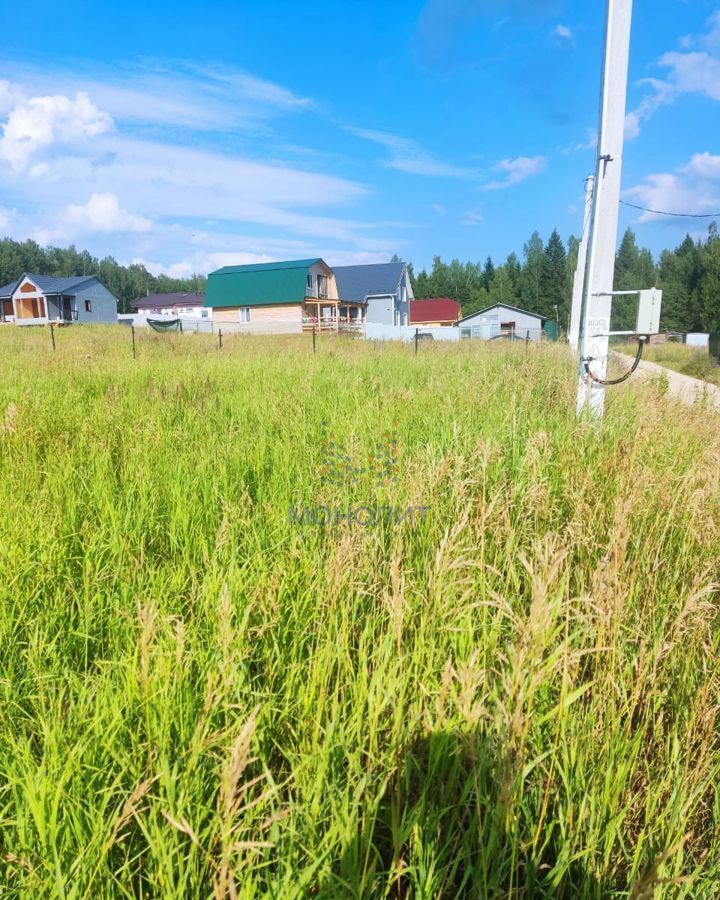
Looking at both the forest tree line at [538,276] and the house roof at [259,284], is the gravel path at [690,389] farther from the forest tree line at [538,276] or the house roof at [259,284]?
the forest tree line at [538,276]

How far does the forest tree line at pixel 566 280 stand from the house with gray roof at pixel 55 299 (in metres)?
49.2

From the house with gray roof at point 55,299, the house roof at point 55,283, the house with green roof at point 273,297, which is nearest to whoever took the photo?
the house with green roof at point 273,297

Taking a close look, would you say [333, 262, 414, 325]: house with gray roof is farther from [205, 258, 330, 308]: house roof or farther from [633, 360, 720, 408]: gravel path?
[633, 360, 720, 408]: gravel path

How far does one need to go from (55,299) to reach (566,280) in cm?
6811

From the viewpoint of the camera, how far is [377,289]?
54.1m

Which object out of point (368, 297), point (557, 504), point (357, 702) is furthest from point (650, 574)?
point (368, 297)

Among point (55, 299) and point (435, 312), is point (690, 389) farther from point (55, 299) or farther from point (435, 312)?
point (435, 312)

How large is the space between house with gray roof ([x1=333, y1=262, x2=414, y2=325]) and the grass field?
52292 mm

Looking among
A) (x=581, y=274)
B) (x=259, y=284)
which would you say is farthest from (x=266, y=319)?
(x=581, y=274)

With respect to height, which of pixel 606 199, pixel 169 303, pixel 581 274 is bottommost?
pixel 606 199

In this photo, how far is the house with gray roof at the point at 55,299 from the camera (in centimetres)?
4862

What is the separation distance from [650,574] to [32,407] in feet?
17.4

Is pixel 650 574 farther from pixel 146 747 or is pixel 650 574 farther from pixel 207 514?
pixel 207 514

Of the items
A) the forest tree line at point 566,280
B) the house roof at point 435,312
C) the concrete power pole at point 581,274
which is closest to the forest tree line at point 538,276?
the forest tree line at point 566,280
